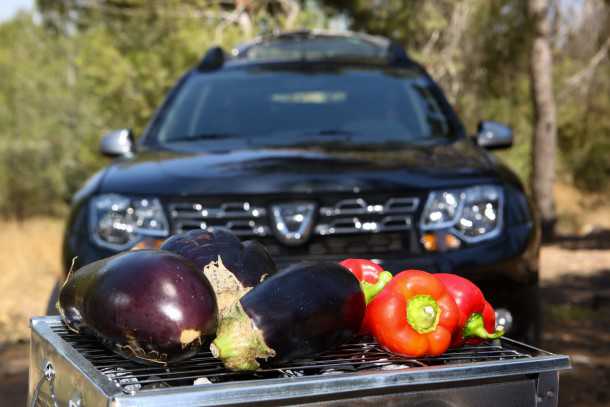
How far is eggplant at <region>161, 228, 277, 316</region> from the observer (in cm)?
216

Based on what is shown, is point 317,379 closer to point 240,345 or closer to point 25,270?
point 240,345

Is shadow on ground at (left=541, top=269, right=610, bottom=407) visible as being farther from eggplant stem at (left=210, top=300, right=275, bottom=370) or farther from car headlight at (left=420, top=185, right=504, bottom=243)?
eggplant stem at (left=210, top=300, right=275, bottom=370)

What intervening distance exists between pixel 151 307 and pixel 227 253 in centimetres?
33

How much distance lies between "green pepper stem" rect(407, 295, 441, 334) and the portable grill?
0.22 ft

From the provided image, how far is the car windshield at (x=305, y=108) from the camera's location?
17.0 feet

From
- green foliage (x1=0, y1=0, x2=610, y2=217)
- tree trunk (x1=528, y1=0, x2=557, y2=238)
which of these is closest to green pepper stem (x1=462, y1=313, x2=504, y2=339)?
green foliage (x1=0, y1=0, x2=610, y2=217)

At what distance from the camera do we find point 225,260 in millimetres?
2217

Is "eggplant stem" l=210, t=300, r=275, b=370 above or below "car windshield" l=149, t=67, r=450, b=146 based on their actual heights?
below

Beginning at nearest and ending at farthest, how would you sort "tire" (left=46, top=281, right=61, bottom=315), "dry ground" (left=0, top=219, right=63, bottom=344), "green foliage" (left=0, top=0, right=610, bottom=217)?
"tire" (left=46, top=281, right=61, bottom=315), "dry ground" (left=0, top=219, right=63, bottom=344), "green foliage" (left=0, top=0, right=610, bottom=217)

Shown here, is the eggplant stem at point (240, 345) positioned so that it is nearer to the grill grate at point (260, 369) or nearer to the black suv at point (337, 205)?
the grill grate at point (260, 369)

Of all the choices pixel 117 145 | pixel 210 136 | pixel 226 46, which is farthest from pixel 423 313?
pixel 226 46

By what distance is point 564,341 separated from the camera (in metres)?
7.44

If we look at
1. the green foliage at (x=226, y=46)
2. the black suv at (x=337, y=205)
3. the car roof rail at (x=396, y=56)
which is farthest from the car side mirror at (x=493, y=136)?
the green foliage at (x=226, y=46)

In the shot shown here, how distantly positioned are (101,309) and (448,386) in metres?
0.68
